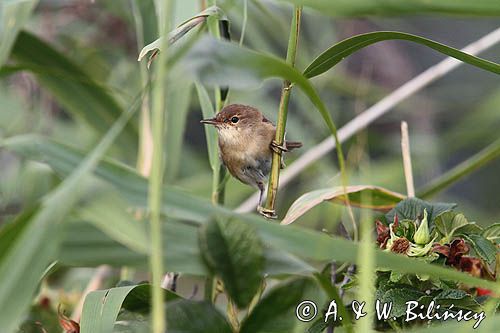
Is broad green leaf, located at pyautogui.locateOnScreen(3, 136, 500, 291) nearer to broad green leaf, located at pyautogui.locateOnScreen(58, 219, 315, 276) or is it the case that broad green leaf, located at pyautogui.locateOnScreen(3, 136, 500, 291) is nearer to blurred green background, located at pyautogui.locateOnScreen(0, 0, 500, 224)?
broad green leaf, located at pyautogui.locateOnScreen(58, 219, 315, 276)

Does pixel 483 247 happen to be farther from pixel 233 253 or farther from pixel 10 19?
pixel 10 19

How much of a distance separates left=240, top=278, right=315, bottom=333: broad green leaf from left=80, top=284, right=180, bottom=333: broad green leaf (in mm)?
137

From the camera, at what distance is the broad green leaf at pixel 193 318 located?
71 centimetres

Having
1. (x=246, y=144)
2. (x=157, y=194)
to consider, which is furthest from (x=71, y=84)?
(x=157, y=194)

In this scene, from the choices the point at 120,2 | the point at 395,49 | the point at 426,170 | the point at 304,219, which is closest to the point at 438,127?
the point at 395,49

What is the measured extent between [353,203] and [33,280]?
2.01 ft

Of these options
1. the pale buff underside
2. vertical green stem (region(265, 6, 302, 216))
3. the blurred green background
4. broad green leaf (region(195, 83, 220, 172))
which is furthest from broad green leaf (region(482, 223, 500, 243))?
the blurred green background

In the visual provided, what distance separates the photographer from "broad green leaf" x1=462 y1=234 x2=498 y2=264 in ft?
2.71

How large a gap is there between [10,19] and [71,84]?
47 cm

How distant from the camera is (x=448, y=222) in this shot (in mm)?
900

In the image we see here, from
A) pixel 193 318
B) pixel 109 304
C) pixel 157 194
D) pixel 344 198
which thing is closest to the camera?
pixel 157 194

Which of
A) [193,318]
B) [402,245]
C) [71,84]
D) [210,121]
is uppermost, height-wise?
[71,84]

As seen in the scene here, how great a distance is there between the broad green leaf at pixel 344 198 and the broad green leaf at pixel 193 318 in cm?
26

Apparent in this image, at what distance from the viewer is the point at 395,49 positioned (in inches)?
132
